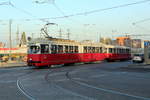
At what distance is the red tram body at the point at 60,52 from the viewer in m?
23.5

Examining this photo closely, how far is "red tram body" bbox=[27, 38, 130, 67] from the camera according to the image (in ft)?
77.2

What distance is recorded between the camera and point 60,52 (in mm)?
26000

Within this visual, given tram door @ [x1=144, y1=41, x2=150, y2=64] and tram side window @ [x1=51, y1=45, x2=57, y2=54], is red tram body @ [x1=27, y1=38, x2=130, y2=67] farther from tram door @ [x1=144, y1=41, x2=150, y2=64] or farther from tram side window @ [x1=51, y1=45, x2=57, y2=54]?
tram door @ [x1=144, y1=41, x2=150, y2=64]

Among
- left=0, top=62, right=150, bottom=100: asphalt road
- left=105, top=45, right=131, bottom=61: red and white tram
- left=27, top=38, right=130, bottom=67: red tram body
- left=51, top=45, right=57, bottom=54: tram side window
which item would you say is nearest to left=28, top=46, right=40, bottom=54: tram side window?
left=27, top=38, right=130, bottom=67: red tram body

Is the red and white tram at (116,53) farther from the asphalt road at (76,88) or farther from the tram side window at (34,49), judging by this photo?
the asphalt road at (76,88)

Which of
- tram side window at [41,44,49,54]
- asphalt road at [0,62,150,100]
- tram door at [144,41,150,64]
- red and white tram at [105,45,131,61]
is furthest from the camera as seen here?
red and white tram at [105,45,131,61]

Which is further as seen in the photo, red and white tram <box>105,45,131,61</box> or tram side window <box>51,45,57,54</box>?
red and white tram <box>105,45,131,61</box>

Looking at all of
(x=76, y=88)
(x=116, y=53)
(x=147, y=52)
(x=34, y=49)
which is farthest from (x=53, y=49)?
(x=116, y=53)

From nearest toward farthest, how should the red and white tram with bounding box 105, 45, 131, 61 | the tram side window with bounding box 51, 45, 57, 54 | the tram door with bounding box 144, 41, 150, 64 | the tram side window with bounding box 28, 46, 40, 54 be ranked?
the tram side window with bounding box 28, 46, 40, 54, the tram side window with bounding box 51, 45, 57, 54, the tram door with bounding box 144, 41, 150, 64, the red and white tram with bounding box 105, 45, 131, 61

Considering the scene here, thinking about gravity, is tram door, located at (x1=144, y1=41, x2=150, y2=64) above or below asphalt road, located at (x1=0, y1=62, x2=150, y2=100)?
above

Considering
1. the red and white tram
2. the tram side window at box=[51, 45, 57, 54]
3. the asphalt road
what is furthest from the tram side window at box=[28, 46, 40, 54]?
the red and white tram

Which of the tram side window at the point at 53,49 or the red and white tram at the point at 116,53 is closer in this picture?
the tram side window at the point at 53,49

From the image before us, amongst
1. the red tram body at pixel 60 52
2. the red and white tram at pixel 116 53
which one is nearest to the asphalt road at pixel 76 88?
the red tram body at pixel 60 52

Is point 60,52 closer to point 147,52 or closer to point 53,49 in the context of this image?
point 53,49
